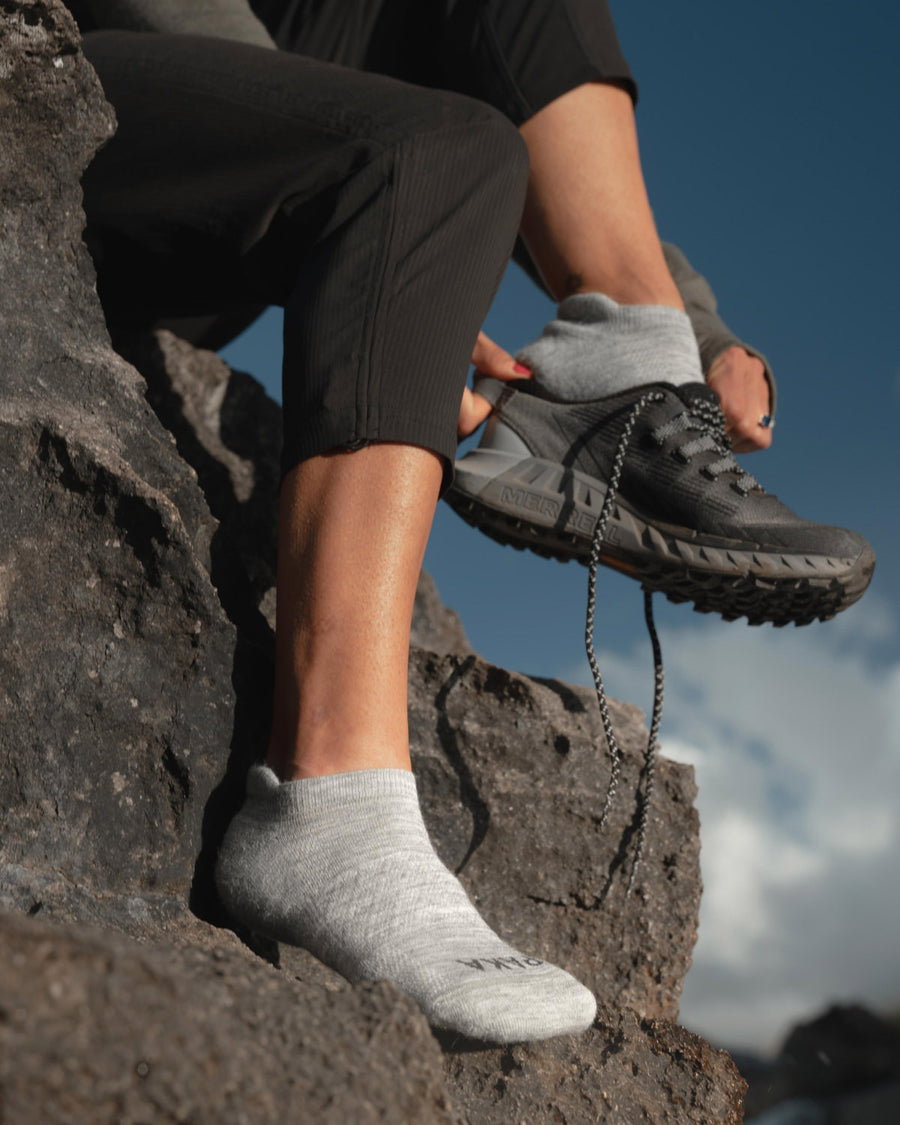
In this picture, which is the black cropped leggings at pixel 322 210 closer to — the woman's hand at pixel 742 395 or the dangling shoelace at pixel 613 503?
the dangling shoelace at pixel 613 503

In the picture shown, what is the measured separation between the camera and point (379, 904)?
102 cm

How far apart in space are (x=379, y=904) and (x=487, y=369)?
1078 millimetres

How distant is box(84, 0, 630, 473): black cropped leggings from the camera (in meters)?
1.17

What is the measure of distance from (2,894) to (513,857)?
0.88 metres

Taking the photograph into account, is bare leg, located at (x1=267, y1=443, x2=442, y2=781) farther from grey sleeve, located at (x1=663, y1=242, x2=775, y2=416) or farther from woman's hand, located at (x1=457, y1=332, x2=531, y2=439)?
grey sleeve, located at (x1=663, y1=242, x2=775, y2=416)

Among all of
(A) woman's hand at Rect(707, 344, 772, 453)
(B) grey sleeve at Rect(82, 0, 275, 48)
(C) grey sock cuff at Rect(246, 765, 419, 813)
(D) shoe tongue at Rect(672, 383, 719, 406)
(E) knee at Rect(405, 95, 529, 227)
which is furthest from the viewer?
(A) woman's hand at Rect(707, 344, 772, 453)

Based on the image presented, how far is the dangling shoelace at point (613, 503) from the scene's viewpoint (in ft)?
5.17

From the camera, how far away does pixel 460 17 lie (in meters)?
1.80

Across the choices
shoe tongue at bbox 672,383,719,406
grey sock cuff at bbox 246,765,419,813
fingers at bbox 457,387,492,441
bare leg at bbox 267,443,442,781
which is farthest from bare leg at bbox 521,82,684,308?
grey sock cuff at bbox 246,765,419,813

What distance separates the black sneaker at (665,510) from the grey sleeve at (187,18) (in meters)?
0.79

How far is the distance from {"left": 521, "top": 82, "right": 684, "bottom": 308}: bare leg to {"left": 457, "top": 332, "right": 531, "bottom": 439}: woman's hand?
0.65 ft

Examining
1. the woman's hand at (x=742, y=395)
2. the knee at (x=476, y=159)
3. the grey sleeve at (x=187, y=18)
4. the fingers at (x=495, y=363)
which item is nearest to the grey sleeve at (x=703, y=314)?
the woman's hand at (x=742, y=395)

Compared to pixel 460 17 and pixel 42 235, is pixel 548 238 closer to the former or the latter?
pixel 460 17

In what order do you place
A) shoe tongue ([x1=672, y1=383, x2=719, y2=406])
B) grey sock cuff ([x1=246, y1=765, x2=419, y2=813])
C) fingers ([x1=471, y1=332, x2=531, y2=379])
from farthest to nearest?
1. fingers ([x1=471, y1=332, x2=531, y2=379])
2. shoe tongue ([x1=672, y1=383, x2=719, y2=406])
3. grey sock cuff ([x1=246, y1=765, x2=419, y2=813])
